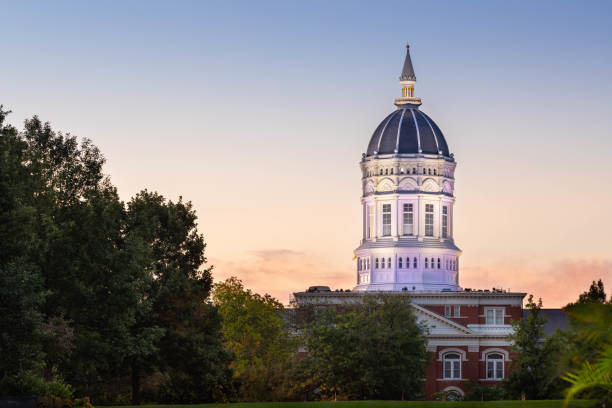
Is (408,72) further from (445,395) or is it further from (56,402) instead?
(56,402)

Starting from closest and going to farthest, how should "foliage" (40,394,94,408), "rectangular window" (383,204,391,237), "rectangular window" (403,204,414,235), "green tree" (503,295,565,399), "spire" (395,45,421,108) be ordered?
"foliage" (40,394,94,408) → "green tree" (503,295,565,399) → "rectangular window" (403,204,414,235) → "rectangular window" (383,204,391,237) → "spire" (395,45,421,108)

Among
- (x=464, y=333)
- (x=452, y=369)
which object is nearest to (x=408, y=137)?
(x=464, y=333)

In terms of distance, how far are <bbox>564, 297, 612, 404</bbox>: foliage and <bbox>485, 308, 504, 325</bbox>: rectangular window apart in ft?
420

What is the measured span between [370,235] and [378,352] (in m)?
97.0

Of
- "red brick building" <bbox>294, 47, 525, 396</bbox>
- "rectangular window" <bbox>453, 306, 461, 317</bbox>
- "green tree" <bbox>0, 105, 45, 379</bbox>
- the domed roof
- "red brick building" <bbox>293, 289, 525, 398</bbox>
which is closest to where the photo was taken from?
"green tree" <bbox>0, 105, 45, 379</bbox>

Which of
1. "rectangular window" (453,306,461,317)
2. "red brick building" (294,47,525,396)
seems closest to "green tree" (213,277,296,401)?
"rectangular window" (453,306,461,317)

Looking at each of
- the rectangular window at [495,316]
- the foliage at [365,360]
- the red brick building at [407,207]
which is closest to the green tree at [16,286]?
the foliage at [365,360]

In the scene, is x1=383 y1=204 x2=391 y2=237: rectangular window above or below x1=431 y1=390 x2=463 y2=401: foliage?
above

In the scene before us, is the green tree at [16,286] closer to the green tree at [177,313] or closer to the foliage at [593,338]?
the green tree at [177,313]

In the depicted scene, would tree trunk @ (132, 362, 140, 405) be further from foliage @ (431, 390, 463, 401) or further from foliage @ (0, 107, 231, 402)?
foliage @ (431, 390, 463, 401)

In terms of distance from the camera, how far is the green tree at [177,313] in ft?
188

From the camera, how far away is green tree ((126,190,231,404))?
188 ft

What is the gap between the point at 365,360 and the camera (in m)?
79.6

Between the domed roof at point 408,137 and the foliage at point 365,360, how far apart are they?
3536 inches
